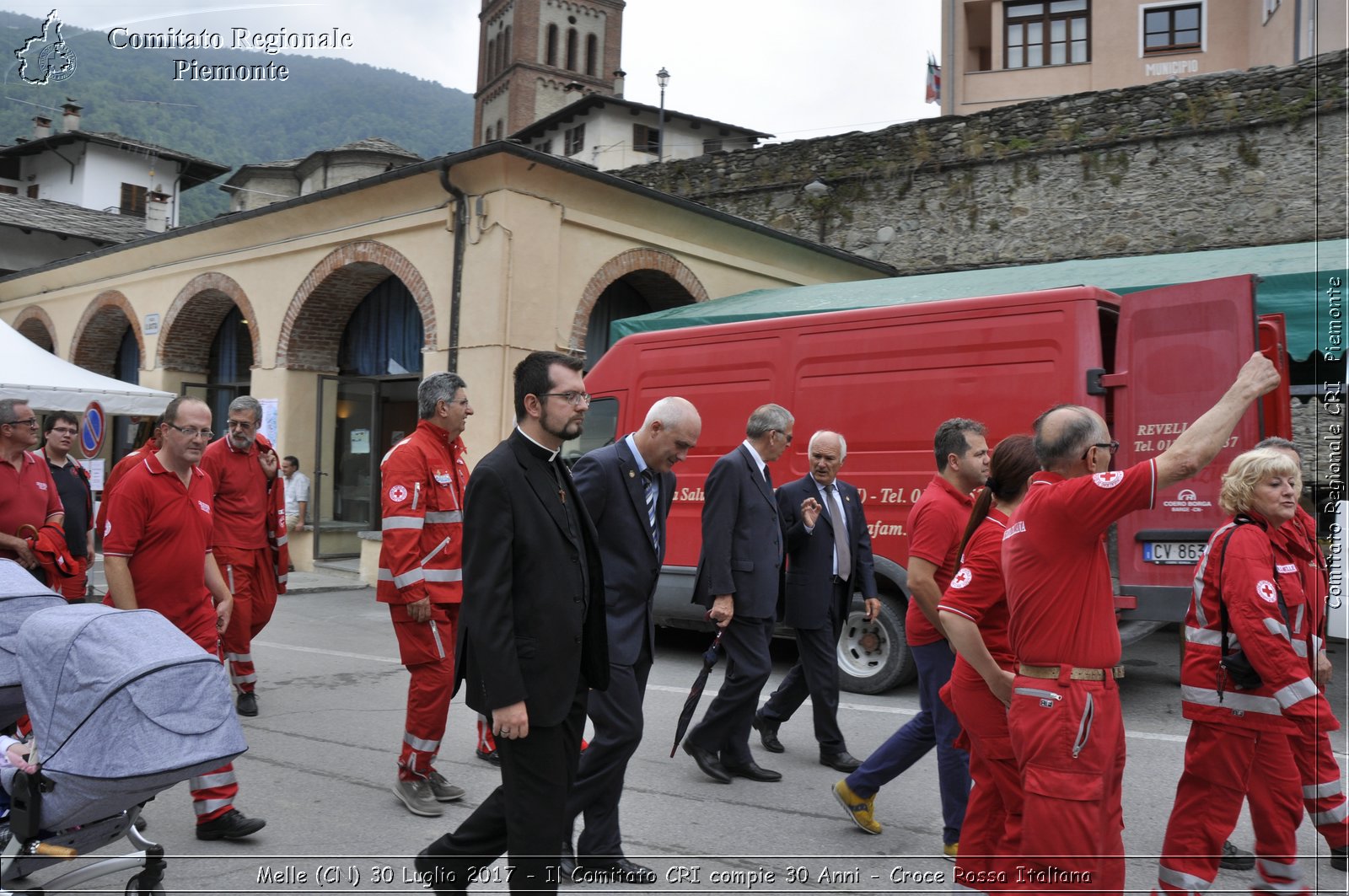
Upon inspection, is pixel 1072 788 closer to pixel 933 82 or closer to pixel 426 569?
pixel 426 569

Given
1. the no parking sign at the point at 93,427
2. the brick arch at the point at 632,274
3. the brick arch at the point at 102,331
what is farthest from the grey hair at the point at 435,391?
the brick arch at the point at 102,331

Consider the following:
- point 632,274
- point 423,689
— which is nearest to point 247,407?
point 423,689

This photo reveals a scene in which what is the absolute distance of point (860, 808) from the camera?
4.68 meters

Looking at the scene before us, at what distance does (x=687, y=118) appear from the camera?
4500 centimetres

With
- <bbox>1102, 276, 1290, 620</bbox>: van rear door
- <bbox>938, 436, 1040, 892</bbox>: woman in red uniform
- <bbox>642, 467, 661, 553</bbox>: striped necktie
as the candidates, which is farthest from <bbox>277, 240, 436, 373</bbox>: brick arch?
<bbox>938, 436, 1040, 892</bbox>: woman in red uniform

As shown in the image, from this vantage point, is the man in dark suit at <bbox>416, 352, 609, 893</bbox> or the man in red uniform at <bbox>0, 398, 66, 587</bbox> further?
the man in red uniform at <bbox>0, 398, 66, 587</bbox>

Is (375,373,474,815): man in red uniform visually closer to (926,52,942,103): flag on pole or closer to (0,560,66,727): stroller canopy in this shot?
(0,560,66,727): stroller canopy

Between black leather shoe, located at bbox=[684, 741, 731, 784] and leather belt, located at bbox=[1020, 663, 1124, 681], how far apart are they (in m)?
2.76

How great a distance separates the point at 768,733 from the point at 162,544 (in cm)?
353

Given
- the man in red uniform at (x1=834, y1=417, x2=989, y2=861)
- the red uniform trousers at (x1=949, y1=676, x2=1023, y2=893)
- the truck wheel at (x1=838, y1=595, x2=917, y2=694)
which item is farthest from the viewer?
the truck wheel at (x1=838, y1=595, x2=917, y2=694)

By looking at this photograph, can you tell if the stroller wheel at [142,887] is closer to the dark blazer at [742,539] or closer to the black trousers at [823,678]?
the dark blazer at [742,539]

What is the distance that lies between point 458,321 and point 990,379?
7.37 m

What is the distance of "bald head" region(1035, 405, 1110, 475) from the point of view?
3.06 m

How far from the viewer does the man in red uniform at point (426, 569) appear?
4.89m
